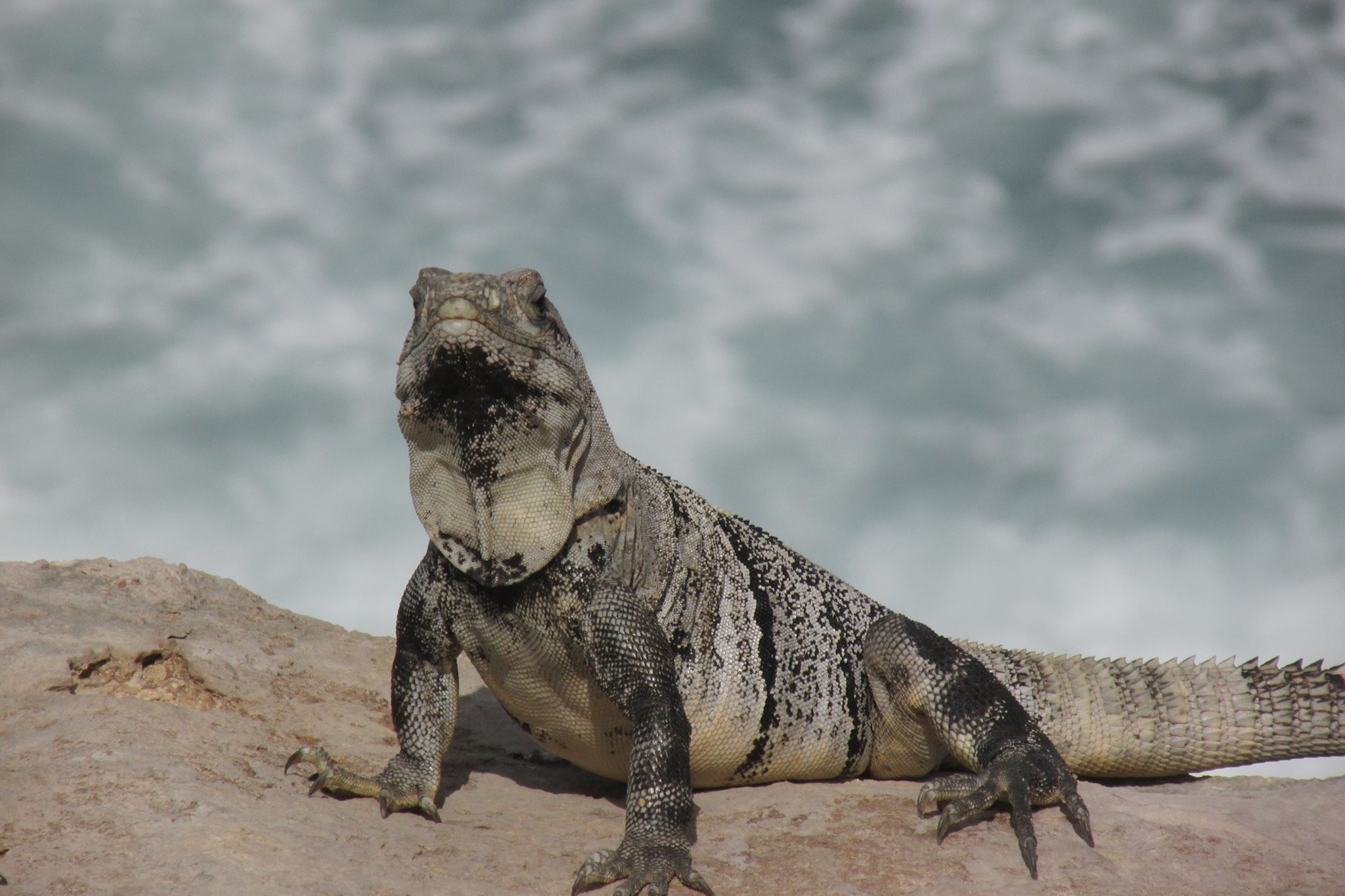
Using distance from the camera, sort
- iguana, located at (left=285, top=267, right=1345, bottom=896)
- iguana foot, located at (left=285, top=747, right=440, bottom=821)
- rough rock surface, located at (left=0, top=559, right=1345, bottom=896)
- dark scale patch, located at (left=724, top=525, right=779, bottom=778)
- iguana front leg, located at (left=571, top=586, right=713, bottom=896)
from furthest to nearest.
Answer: dark scale patch, located at (left=724, top=525, right=779, bottom=778)
iguana foot, located at (left=285, top=747, right=440, bottom=821)
iguana, located at (left=285, top=267, right=1345, bottom=896)
iguana front leg, located at (left=571, top=586, right=713, bottom=896)
rough rock surface, located at (left=0, top=559, right=1345, bottom=896)

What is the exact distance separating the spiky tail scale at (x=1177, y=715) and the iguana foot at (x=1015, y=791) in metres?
1.57

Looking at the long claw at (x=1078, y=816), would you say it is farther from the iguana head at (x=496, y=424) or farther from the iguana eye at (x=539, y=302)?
the iguana eye at (x=539, y=302)

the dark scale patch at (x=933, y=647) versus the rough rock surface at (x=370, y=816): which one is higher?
the dark scale patch at (x=933, y=647)

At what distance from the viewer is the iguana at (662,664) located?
637 cm

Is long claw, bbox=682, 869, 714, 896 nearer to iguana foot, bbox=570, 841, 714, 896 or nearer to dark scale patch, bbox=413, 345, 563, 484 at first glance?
iguana foot, bbox=570, 841, 714, 896

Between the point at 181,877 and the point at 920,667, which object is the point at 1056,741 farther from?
the point at 181,877

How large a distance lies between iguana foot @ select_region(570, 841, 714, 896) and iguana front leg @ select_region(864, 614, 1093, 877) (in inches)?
60.3

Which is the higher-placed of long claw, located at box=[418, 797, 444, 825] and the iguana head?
the iguana head

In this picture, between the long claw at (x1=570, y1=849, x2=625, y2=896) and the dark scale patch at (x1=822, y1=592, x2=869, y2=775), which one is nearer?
the long claw at (x1=570, y1=849, x2=625, y2=896)

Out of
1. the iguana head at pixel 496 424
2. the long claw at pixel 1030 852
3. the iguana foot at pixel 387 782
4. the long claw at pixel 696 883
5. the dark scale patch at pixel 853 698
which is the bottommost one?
the long claw at pixel 696 883

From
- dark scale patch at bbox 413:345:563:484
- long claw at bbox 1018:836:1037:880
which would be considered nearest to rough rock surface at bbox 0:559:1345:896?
long claw at bbox 1018:836:1037:880

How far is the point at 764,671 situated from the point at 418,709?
2.33 meters

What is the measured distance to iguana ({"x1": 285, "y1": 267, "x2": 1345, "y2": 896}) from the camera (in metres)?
6.37

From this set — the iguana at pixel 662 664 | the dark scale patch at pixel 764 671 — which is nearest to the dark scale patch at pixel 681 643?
the iguana at pixel 662 664
